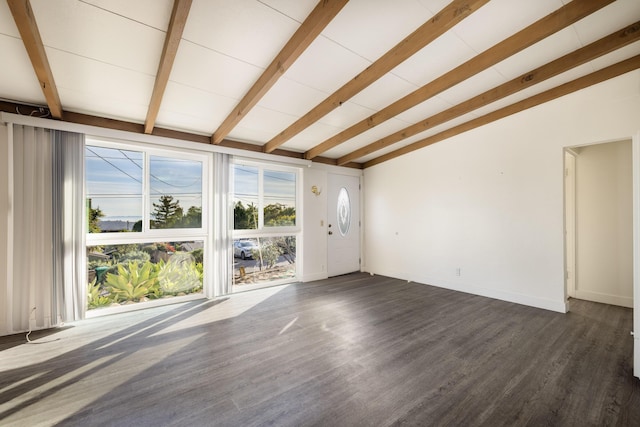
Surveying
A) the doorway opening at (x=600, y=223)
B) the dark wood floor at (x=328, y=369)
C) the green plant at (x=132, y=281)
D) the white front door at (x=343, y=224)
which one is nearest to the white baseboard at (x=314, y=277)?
the white front door at (x=343, y=224)

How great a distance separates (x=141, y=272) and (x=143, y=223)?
71cm

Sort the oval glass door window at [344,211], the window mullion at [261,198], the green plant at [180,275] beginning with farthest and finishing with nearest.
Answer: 1. the oval glass door window at [344,211]
2. the window mullion at [261,198]
3. the green plant at [180,275]

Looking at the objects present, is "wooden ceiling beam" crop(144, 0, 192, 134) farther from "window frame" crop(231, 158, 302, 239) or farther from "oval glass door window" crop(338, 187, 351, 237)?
"oval glass door window" crop(338, 187, 351, 237)

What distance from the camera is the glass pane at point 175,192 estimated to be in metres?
3.90

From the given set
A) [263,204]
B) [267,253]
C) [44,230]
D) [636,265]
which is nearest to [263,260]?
[267,253]

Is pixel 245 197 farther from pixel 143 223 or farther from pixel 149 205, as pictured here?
pixel 143 223

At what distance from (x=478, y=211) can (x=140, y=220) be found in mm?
5199

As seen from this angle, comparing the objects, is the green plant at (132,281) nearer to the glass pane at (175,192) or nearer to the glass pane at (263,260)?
the glass pane at (175,192)

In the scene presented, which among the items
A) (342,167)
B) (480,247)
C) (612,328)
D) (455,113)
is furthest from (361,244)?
(612,328)

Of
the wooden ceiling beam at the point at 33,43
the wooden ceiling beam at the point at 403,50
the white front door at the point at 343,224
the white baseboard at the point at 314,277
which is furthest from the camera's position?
the white front door at the point at 343,224

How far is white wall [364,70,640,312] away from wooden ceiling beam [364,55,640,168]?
0.09m

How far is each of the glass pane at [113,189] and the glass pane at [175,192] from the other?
0.61ft

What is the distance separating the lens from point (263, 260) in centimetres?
502

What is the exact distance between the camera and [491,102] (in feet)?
11.7
